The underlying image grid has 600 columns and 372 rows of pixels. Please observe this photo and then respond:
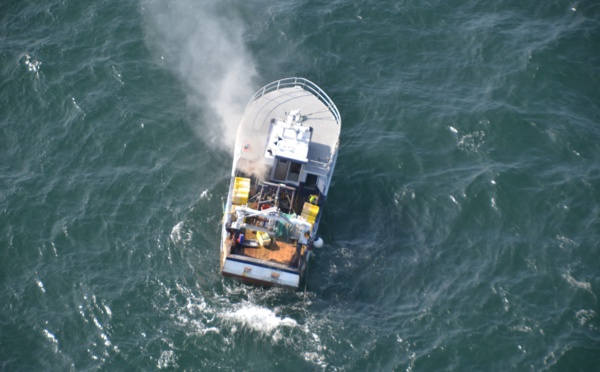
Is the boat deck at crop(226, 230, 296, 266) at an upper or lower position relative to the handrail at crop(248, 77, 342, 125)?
lower

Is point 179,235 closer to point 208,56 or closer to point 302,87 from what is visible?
point 302,87

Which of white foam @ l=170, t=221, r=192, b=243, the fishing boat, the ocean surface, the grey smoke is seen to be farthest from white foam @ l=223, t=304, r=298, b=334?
the grey smoke

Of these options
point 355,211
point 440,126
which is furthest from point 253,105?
point 440,126

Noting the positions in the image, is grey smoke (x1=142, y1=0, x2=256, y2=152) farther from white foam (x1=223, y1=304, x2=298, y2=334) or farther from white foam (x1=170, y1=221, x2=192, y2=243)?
white foam (x1=223, y1=304, x2=298, y2=334)

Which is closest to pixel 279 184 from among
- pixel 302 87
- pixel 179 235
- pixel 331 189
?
pixel 331 189

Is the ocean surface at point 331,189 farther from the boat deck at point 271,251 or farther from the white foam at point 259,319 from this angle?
the boat deck at point 271,251
